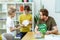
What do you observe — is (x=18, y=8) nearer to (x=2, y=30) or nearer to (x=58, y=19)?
(x=2, y=30)

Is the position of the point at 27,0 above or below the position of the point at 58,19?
above

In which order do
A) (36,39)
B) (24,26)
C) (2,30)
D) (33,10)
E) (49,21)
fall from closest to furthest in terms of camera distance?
(36,39), (49,21), (24,26), (33,10), (2,30)

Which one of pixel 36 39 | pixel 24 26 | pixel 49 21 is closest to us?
A: pixel 36 39

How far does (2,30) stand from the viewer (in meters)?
6.25

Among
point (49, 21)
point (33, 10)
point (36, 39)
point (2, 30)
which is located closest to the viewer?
A: point (36, 39)

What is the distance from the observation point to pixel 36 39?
10.6ft

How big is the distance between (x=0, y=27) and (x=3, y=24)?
16cm

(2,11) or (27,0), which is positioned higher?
(27,0)

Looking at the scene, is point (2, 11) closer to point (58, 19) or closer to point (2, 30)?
point (2, 30)

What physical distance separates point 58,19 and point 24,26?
5.87 ft

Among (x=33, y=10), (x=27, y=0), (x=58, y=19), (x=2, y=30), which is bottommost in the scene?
(x=2, y=30)

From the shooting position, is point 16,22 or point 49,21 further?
point 16,22

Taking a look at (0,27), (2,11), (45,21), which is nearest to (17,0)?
(2,11)

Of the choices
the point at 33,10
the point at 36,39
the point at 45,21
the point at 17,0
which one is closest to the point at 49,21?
the point at 45,21
